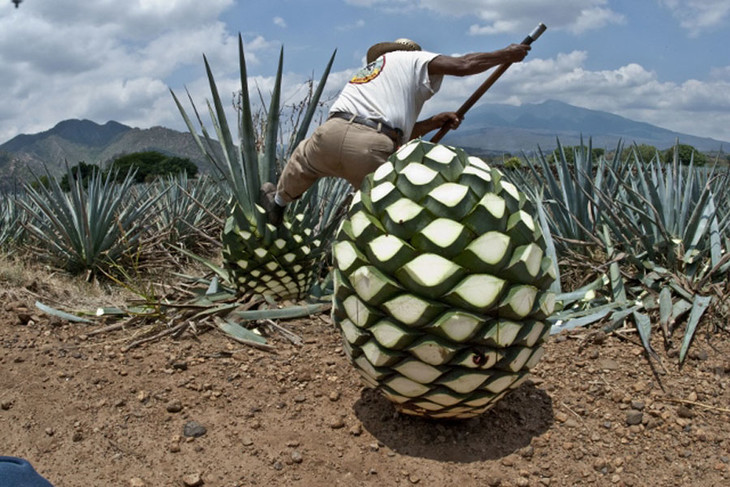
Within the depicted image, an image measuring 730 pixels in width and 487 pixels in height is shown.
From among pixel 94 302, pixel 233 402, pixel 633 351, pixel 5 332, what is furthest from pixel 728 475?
pixel 94 302

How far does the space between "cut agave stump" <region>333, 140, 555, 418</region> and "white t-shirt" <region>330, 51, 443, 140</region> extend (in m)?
1.56

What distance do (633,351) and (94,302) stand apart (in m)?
3.06

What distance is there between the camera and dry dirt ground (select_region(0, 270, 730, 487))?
1681 mm

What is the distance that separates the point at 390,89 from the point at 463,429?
6.37 feet

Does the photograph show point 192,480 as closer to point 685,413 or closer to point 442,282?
point 442,282

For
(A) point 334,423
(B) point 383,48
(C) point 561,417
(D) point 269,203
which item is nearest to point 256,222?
(D) point 269,203

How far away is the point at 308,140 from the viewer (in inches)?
128

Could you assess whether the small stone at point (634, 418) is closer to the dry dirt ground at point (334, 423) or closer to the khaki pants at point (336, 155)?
the dry dirt ground at point (334, 423)

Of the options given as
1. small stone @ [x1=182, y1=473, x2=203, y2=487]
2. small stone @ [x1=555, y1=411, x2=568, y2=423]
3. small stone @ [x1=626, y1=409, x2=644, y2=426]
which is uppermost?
small stone @ [x1=626, y1=409, x2=644, y2=426]

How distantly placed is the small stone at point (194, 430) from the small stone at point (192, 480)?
210 mm

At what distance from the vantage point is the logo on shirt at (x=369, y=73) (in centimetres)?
326

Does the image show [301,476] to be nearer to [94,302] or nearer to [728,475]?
[728,475]

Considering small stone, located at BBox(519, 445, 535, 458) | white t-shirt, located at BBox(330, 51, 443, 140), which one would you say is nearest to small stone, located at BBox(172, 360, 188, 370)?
small stone, located at BBox(519, 445, 535, 458)

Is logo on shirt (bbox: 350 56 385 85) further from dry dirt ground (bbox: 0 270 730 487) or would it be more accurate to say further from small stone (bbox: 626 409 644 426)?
small stone (bbox: 626 409 644 426)
